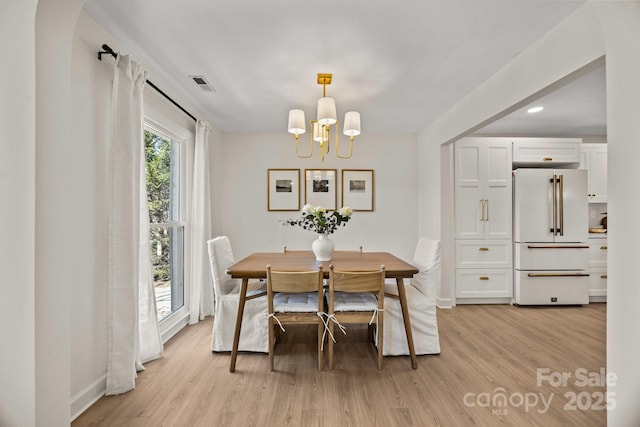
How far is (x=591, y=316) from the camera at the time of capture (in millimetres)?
3721

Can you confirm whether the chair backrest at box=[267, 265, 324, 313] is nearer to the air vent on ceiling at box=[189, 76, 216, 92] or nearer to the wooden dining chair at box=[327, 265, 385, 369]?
the wooden dining chair at box=[327, 265, 385, 369]

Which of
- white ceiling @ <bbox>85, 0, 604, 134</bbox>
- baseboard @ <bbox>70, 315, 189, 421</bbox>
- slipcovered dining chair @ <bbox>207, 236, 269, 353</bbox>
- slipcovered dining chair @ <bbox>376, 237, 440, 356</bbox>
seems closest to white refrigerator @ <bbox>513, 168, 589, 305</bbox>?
white ceiling @ <bbox>85, 0, 604, 134</bbox>

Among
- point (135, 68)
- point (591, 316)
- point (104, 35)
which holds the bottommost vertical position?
point (591, 316)

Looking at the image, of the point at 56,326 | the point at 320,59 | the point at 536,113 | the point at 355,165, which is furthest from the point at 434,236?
the point at 56,326

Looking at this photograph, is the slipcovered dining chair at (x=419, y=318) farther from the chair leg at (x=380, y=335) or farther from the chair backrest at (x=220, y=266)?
the chair backrest at (x=220, y=266)

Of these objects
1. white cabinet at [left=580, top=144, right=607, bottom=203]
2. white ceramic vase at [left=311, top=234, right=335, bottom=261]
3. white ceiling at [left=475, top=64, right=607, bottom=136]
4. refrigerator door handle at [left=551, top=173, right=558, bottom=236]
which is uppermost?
white ceiling at [left=475, top=64, right=607, bottom=136]

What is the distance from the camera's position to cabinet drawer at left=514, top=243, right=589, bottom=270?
4.08 m

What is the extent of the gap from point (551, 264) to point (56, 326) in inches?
194

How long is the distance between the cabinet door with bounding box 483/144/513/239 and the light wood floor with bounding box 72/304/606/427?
4.65 feet

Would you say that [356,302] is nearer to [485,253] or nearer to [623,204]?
[623,204]

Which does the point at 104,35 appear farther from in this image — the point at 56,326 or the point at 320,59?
the point at 56,326

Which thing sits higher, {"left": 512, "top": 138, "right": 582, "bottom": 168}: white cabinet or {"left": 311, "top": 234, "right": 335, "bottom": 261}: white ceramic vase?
{"left": 512, "top": 138, "right": 582, "bottom": 168}: white cabinet
